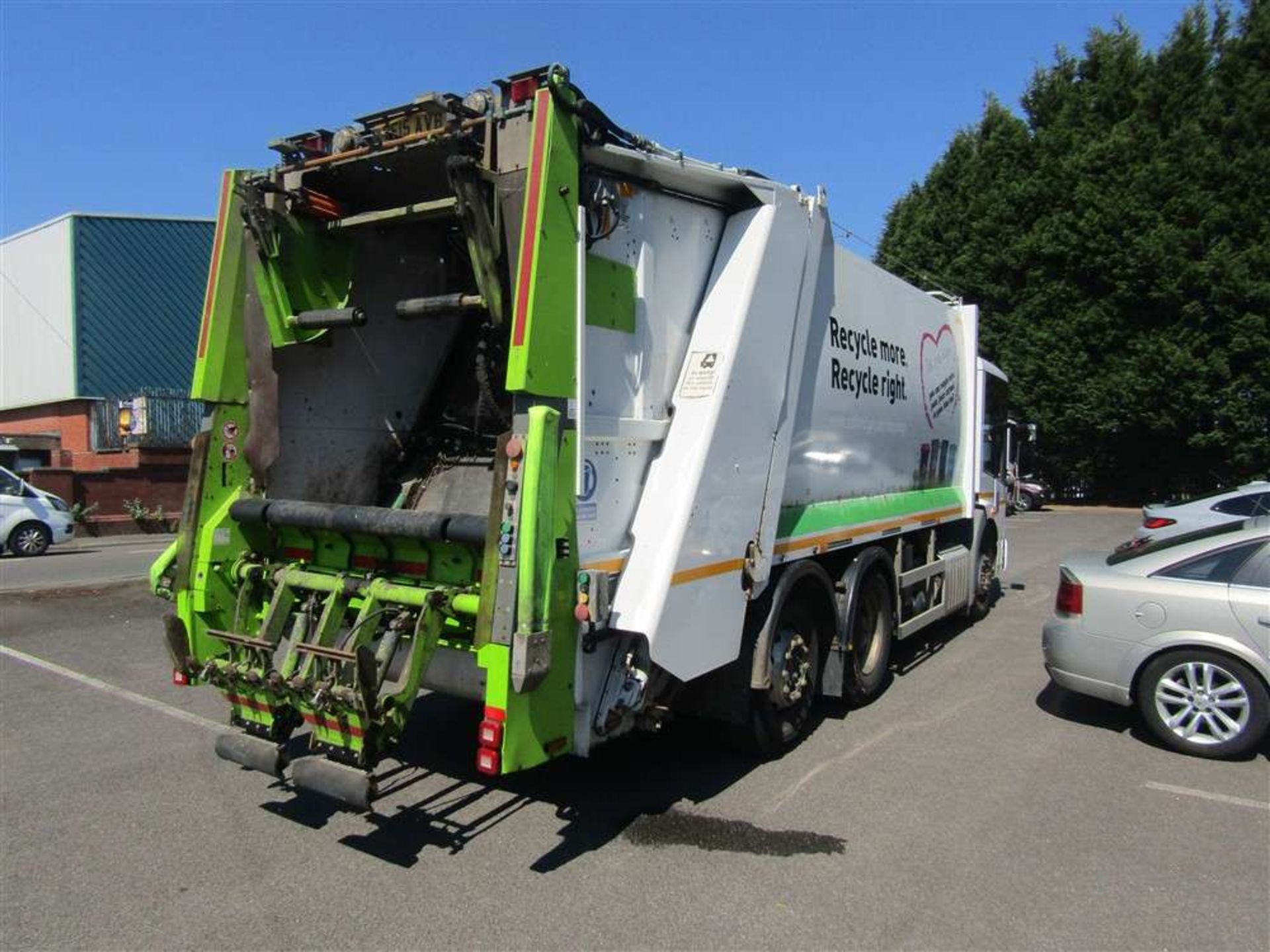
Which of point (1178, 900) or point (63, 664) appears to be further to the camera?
point (63, 664)

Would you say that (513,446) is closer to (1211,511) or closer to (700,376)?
(700,376)

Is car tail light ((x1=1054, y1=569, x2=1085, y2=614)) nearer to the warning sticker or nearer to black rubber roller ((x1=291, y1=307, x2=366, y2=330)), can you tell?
the warning sticker

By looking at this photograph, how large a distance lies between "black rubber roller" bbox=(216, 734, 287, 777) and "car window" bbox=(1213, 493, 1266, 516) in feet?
42.2

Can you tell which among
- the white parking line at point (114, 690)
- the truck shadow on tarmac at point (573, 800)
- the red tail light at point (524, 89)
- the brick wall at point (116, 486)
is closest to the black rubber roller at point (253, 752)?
the truck shadow on tarmac at point (573, 800)

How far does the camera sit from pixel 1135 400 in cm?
2652

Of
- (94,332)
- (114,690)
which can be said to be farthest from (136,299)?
(114,690)

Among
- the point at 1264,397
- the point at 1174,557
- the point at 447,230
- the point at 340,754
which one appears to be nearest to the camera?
the point at 340,754

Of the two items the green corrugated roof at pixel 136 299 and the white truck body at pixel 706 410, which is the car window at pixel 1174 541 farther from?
the green corrugated roof at pixel 136 299

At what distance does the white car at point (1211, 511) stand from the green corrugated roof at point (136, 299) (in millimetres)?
23992

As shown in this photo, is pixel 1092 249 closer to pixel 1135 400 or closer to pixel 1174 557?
pixel 1135 400

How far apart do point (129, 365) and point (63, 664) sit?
21920 mm

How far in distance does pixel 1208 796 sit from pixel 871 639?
2.36m

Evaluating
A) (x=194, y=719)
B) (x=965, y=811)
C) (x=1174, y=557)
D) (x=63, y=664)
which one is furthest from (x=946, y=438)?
(x=63, y=664)

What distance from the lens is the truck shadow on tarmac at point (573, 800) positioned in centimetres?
427
